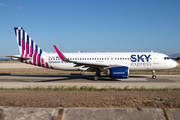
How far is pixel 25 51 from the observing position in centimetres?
2541

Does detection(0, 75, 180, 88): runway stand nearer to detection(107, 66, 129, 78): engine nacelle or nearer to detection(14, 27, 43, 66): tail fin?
detection(107, 66, 129, 78): engine nacelle

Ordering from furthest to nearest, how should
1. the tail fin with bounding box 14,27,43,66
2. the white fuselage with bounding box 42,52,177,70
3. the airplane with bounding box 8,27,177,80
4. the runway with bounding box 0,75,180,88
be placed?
the tail fin with bounding box 14,27,43,66
the white fuselage with bounding box 42,52,177,70
the airplane with bounding box 8,27,177,80
the runway with bounding box 0,75,180,88

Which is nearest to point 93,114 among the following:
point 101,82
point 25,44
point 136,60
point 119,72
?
point 101,82

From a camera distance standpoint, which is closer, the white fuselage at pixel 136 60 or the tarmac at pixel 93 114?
the tarmac at pixel 93 114

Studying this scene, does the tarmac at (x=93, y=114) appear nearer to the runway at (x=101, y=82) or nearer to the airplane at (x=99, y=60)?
the runway at (x=101, y=82)

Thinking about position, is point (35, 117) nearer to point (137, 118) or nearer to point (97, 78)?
point (137, 118)

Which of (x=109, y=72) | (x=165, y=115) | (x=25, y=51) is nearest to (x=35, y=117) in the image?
(x=165, y=115)

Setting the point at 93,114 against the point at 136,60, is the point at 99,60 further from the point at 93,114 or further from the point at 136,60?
the point at 93,114

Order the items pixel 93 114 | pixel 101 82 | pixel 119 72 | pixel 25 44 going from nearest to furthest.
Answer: pixel 93 114 < pixel 101 82 < pixel 119 72 < pixel 25 44

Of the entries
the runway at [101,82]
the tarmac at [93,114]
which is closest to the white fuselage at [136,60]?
the runway at [101,82]

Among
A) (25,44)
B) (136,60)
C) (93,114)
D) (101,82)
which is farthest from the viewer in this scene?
(25,44)

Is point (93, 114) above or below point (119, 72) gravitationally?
below

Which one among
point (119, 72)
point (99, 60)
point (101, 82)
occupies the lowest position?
point (101, 82)

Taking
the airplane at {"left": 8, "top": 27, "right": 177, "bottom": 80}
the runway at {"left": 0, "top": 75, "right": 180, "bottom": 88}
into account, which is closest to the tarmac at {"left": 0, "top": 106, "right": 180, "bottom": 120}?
the runway at {"left": 0, "top": 75, "right": 180, "bottom": 88}
